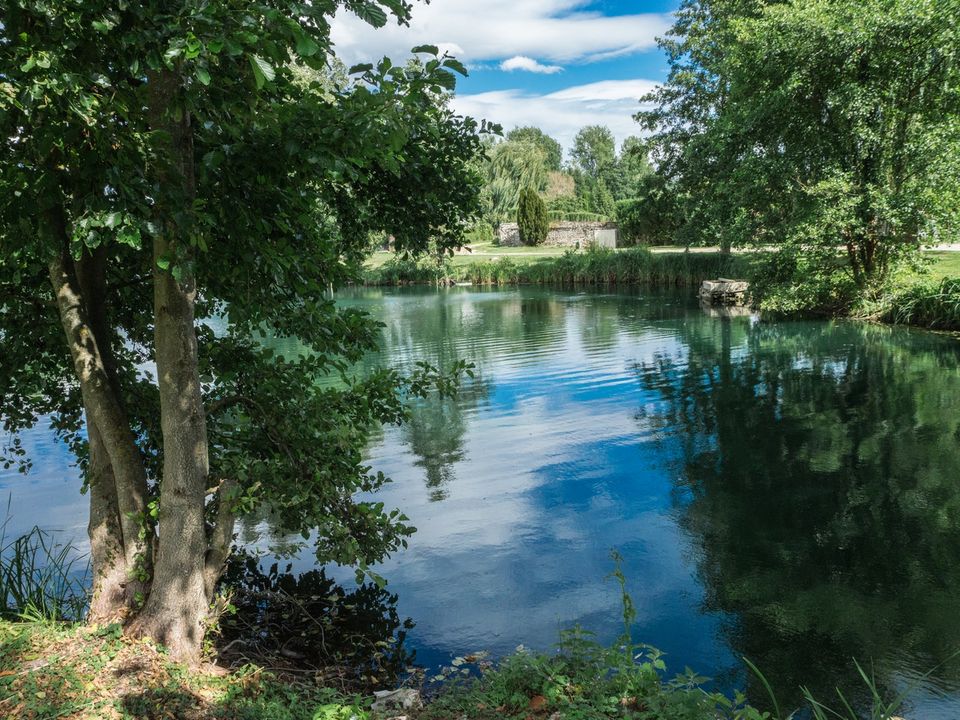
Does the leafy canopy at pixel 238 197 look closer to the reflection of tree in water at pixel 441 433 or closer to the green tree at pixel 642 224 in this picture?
the reflection of tree in water at pixel 441 433

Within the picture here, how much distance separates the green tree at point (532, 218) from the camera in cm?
5738

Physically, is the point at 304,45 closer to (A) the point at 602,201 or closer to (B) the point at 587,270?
(B) the point at 587,270

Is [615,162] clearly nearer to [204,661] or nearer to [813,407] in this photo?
[813,407]

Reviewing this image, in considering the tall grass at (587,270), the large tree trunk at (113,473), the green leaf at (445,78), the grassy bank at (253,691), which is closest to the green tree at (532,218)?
the tall grass at (587,270)

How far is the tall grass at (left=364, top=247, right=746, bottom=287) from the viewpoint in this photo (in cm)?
3756

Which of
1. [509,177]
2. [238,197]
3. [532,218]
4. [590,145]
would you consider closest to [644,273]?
[532,218]

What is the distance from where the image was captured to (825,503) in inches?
360

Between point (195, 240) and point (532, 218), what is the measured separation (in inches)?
2157

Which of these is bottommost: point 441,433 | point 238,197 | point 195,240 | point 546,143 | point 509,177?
point 441,433

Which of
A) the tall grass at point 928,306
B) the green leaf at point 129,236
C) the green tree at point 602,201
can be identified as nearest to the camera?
the green leaf at point 129,236

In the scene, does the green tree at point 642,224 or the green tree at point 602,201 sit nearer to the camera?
the green tree at point 642,224

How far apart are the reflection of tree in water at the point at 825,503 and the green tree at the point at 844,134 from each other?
491 cm

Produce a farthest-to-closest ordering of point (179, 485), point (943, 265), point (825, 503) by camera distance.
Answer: point (943, 265) → point (825, 503) → point (179, 485)

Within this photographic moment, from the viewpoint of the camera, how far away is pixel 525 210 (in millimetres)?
57438
